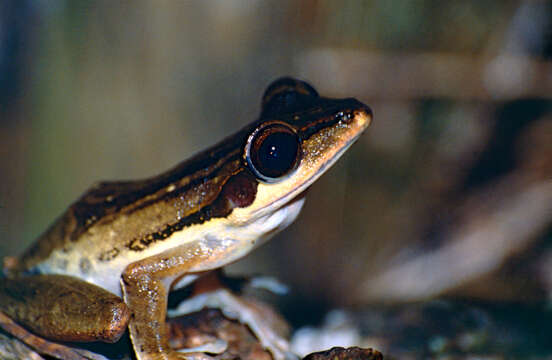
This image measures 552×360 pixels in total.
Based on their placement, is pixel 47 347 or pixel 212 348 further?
pixel 212 348

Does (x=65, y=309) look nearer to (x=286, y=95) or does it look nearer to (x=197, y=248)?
(x=197, y=248)

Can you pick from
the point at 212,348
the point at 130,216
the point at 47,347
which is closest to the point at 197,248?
the point at 130,216

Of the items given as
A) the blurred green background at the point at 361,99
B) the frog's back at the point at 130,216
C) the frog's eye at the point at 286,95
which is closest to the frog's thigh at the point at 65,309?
the frog's back at the point at 130,216

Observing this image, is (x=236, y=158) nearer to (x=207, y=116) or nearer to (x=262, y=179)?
(x=262, y=179)

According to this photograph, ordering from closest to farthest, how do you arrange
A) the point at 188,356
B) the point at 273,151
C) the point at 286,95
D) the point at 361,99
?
the point at 273,151, the point at 188,356, the point at 286,95, the point at 361,99

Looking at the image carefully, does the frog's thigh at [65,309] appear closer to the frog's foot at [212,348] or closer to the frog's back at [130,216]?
the frog's back at [130,216]

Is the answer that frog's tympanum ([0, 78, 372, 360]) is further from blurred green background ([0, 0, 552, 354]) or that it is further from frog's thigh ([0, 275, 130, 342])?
blurred green background ([0, 0, 552, 354])
